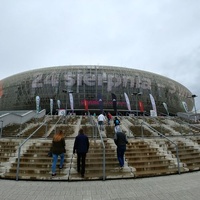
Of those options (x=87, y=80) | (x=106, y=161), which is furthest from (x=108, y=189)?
(x=87, y=80)

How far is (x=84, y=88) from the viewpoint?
5278 cm

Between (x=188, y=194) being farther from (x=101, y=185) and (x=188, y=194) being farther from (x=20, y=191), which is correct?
(x=20, y=191)

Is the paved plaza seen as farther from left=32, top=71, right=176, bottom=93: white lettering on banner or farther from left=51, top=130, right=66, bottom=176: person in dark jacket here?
left=32, top=71, right=176, bottom=93: white lettering on banner

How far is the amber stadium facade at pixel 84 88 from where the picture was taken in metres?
52.5

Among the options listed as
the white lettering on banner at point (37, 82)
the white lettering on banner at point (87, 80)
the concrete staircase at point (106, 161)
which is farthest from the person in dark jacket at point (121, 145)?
the white lettering on banner at point (37, 82)

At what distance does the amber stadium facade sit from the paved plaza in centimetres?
4462

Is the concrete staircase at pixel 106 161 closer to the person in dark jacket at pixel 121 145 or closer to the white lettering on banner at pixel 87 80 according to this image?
the person in dark jacket at pixel 121 145

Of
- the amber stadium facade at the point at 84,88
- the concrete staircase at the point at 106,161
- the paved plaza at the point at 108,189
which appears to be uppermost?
the amber stadium facade at the point at 84,88

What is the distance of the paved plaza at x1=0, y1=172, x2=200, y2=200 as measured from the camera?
484 centimetres

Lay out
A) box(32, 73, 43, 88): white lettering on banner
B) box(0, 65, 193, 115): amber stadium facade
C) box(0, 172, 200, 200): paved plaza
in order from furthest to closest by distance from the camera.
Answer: box(32, 73, 43, 88): white lettering on banner
box(0, 65, 193, 115): amber stadium facade
box(0, 172, 200, 200): paved plaza

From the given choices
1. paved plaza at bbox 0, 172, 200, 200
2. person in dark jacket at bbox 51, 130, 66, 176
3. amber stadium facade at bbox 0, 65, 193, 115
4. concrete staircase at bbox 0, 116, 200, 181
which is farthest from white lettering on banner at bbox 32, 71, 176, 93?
paved plaza at bbox 0, 172, 200, 200

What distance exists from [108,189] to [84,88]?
47.9 m

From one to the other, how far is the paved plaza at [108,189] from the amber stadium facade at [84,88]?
4462 cm

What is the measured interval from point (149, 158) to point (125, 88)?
151 ft
